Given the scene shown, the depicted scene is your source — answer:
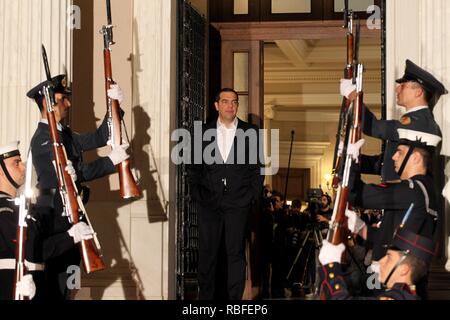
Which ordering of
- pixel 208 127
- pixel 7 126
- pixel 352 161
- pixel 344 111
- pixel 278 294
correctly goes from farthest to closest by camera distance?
pixel 278 294
pixel 208 127
pixel 7 126
pixel 344 111
pixel 352 161

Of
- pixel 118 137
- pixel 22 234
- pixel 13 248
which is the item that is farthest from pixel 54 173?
pixel 22 234

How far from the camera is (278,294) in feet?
37.4

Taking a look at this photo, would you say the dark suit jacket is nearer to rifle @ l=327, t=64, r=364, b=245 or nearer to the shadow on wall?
the shadow on wall

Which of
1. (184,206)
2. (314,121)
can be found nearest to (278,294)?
(184,206)

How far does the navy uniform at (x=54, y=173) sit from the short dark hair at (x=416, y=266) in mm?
2495

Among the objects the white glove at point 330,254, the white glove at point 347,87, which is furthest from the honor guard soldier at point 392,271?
the white glove at point 347,87

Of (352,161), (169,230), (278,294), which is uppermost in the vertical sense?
(352,161)

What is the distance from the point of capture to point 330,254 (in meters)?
6.04

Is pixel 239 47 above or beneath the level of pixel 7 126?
above

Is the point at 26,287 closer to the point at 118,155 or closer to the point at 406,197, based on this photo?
the point at 118,155

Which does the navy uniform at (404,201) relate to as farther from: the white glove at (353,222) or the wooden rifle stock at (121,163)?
the wooden rifle stock at (121,163)

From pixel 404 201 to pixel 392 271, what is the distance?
673mm

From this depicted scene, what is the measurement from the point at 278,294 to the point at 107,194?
115 inches

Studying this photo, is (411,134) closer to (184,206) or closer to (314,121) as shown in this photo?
(184,206)
